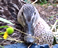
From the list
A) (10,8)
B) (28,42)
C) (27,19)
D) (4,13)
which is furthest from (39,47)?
(10,8)

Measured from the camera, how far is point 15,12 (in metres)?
1.17

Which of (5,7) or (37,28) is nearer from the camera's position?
(5,7)

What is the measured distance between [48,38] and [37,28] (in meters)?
0.14

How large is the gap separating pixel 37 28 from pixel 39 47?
1.74ft

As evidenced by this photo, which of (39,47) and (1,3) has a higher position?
(1,3)

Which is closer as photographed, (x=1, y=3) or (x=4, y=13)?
(x=4, y=13)

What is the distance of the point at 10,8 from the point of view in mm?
1098

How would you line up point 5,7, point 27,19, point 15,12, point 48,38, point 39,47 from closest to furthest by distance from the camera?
point 39,47
point 27,19
point 5,7
point 15,12
point 48,38

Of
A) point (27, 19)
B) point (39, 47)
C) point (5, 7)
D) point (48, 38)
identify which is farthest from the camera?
point (48, 38)

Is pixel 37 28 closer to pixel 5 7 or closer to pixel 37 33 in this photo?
pixel 37 33

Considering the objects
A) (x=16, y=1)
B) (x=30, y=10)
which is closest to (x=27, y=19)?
(x=30, y=10)

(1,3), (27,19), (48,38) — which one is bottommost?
(48,38)

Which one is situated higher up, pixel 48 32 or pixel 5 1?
pixel 5 1

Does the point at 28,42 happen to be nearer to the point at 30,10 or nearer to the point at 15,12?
the point at 30,10
